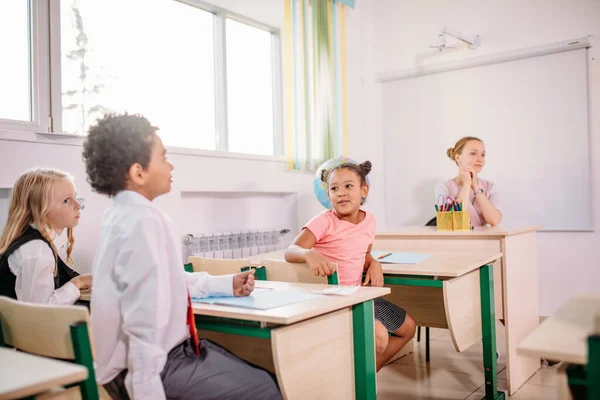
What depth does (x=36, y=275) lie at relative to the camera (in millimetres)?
1865

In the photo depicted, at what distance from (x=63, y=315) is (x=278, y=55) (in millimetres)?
3687

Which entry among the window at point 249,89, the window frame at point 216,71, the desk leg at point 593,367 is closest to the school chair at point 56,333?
the desk leg at point 593,367

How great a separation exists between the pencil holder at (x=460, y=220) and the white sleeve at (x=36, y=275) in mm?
2124

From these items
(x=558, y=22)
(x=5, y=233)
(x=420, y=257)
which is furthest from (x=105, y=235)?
(x=558, y=22)

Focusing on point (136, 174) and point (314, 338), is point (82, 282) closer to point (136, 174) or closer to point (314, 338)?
point (136, 174)

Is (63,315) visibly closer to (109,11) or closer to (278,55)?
(109,11)

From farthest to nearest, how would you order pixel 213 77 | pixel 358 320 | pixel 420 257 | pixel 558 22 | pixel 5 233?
1. pixel 558 22
2. pixel 213 77
3. pixel 420 257
4. pixel 5 233
5. pixel 358 320

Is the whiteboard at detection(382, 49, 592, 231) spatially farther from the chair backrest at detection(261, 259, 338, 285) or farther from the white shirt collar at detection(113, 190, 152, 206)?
the white shirt collar at detection(113, 190, 152, 206)

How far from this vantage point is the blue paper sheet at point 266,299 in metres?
1.60

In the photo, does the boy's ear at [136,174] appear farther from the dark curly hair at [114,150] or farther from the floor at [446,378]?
the floor at [446,378]

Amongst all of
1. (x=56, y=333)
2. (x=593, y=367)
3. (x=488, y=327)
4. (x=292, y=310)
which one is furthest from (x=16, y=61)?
(x=593, y=367)

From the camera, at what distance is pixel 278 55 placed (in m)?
4.62

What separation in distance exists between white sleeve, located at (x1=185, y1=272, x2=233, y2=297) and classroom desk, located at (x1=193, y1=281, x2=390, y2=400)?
3.5 inches

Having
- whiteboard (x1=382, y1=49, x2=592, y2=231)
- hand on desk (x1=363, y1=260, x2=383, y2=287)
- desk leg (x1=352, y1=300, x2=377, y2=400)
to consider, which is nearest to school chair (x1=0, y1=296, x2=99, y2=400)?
desk leg (x1=352, y1=300, x2=377, y2=400)
